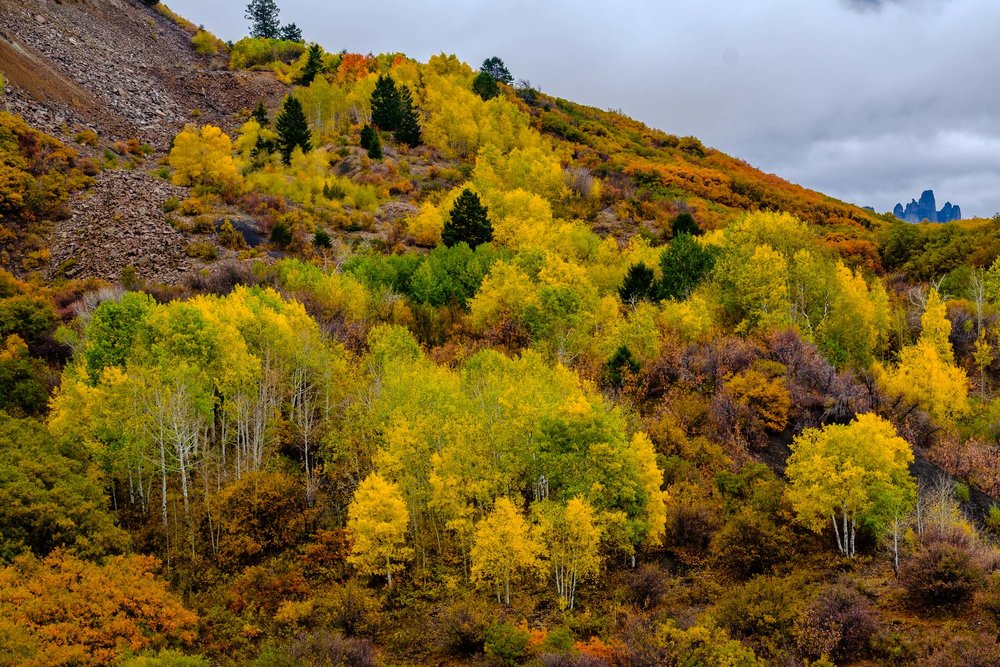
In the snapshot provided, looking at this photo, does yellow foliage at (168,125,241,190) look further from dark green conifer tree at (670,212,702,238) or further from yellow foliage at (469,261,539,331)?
dark green conifer tree at (670,212,702,238)

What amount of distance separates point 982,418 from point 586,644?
31.0m

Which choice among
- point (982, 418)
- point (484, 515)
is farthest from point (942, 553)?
point (982, 418)

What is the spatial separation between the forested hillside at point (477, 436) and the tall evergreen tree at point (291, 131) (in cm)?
1439

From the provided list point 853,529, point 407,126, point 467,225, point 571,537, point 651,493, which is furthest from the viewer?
point 407,126

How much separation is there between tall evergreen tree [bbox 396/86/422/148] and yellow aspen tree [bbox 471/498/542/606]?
7149cm

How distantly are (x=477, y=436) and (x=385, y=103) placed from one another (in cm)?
7222

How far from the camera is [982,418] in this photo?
44.2 m

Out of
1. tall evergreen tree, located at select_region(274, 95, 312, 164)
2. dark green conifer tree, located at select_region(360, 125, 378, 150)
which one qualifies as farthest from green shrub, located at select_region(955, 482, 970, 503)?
tall evergreen tree, located at select_region(274, 95, 312, 164)

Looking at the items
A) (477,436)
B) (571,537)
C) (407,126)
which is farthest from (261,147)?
(571,537)

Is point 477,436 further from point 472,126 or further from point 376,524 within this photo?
point 472,126

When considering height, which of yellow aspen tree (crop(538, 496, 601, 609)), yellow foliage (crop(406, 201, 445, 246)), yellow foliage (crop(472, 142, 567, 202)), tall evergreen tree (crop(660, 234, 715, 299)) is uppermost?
yellow foliage (crop(472, 142, 567, 202))

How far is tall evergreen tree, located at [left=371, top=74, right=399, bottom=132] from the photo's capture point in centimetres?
9544

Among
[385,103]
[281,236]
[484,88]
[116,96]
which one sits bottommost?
[281,236]

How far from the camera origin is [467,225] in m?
64.9
